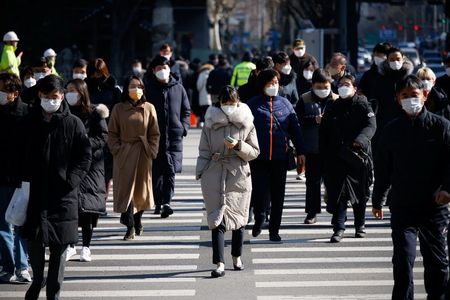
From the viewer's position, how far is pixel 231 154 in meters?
11.9

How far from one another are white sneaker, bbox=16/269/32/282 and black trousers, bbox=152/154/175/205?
14.2 feet

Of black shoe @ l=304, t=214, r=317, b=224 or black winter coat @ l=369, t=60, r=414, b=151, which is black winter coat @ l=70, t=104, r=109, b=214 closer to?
black shoe @ l=304, t=214, r=317, b=224

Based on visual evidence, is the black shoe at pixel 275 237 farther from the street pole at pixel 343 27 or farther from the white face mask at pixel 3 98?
the street pole at pixel 343 27

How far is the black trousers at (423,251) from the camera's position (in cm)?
938

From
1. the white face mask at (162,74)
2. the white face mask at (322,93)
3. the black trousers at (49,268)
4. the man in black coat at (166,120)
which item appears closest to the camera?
the black trousers at (49,268)

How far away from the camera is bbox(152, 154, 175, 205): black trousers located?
15727 millimetres

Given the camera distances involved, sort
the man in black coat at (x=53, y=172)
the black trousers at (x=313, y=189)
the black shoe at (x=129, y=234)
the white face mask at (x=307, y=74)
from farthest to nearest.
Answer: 1. the white face mask at (x=307, y=74)
2. the black trousers at (x=313, y=189)
3. the black shoe at (x=129, y=234)
4. the man in black coat at (x=53, y=172)

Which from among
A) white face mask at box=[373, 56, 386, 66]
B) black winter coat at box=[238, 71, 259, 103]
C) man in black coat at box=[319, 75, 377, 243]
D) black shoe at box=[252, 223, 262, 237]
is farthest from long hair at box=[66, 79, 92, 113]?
white face mask at box=[373, 56, 386, 66]

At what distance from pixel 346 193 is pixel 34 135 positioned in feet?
16.1

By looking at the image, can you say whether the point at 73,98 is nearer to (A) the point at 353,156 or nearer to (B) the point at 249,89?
(A) the point at 353,156

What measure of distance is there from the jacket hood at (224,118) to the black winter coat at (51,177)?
7.41ft

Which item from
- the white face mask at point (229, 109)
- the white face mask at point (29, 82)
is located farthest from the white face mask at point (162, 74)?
the white face mask at point (229, 109)

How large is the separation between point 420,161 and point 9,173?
371cm

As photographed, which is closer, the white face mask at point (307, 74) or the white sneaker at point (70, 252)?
the white sneaker at point (70, 252)
